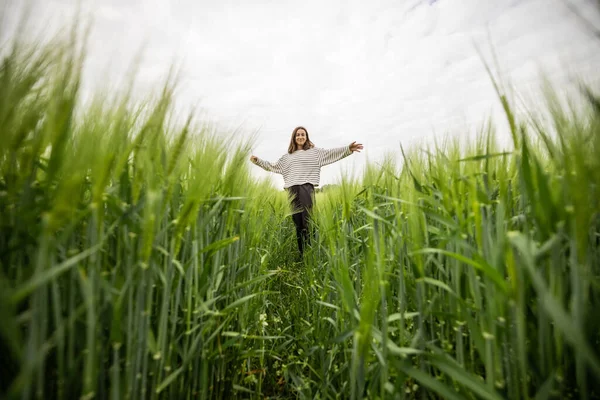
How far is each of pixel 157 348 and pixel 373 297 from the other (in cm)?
55

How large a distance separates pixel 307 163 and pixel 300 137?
2.04ft

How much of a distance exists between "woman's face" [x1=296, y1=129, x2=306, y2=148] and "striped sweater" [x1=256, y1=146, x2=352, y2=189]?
32 cm

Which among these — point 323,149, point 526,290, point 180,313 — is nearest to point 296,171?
point 323,149

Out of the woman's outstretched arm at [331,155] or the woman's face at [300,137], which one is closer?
the woman's outstretched arm at [331,155]

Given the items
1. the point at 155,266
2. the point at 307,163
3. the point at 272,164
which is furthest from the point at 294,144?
the point at 155,266

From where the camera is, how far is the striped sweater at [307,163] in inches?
147

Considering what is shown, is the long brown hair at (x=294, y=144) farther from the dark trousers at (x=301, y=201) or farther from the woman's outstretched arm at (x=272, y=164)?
the dark trousers at (x=301, y=201)

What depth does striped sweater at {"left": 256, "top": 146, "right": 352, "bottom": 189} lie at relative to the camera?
3.72 meters

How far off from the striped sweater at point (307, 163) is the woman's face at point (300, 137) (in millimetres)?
322

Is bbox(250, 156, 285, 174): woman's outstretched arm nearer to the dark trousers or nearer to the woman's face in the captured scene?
the woman's face

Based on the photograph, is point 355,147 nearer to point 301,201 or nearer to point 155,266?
point 301,201

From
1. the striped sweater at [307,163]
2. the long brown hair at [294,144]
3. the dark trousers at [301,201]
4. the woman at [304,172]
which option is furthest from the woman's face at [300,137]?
the dark trousers at [301,201]

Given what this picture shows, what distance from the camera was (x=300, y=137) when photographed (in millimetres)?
4191

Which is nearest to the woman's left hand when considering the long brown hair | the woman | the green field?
the woman
